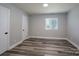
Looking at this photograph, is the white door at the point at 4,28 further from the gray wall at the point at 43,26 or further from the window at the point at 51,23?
the window at the point at 51,23

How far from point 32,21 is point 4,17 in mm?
4309

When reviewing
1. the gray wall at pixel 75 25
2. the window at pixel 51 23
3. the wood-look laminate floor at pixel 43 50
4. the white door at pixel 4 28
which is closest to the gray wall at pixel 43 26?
the window at pixel 51 23

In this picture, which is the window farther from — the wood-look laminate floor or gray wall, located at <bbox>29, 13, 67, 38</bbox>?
the wood-look laminate floor

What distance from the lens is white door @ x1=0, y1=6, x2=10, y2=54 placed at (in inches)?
131

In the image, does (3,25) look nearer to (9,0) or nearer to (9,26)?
(9,26)

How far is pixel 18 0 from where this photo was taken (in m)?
1.49

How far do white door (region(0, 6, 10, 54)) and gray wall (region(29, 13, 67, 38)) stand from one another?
4.00m

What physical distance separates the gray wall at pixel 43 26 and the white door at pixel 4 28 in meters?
4.00

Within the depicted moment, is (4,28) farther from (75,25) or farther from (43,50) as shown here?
(75,25)

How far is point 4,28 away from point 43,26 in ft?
14.3

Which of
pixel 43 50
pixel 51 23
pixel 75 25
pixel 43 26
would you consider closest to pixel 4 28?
pixel 43 50

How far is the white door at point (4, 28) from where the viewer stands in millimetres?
3329

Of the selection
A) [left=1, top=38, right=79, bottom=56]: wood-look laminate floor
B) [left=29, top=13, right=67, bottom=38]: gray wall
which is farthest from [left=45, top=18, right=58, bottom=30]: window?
[left=1, top=38, right=79, bottom=56]: wood-look laminate floor

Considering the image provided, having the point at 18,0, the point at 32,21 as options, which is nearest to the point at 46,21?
the point at 32,21
